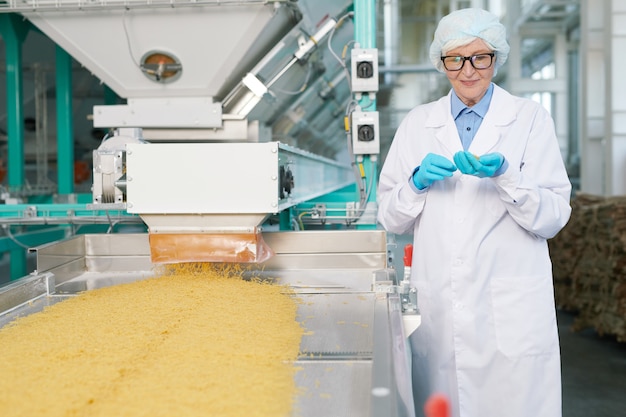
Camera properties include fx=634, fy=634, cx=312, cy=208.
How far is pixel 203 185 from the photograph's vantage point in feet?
5.82

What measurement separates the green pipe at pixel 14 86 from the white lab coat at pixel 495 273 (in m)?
3.56

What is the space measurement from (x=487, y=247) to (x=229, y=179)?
0.72 metres

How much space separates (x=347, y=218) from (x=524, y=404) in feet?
3.68

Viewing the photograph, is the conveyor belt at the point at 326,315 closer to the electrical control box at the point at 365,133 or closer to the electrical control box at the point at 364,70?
the electrical control box at the point at 365,133

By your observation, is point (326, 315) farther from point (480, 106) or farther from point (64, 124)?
point (64, 124)

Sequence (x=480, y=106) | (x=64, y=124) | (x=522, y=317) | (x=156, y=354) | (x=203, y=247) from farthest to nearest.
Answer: (x=64, y=124) < (x=203, y=247) < (x=480, y=106) < (x=522, y=317) < (x=156, y=354)

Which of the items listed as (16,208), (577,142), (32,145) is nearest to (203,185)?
(16,208)

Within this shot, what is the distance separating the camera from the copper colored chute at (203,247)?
1.85 metres

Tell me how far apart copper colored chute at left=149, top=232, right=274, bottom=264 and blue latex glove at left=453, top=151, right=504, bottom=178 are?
649 millimetres

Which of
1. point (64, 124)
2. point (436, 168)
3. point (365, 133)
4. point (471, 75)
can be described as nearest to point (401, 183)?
point (436, 168)

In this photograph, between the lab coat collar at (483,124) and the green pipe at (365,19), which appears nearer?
the lab coat collar at (483,124)

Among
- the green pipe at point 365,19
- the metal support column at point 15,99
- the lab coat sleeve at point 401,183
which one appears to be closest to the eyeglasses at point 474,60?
the lab coat sleeve at point 401,183

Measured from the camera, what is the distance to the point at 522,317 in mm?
1626

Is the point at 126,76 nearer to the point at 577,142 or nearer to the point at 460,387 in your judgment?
the point at 460,387
